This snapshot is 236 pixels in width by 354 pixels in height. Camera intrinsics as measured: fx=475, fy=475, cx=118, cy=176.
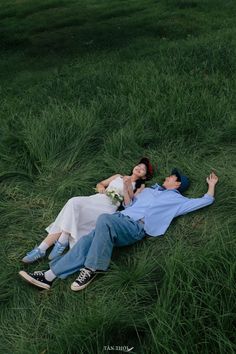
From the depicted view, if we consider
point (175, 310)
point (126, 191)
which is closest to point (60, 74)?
point (126, 191)

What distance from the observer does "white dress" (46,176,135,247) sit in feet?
13.6

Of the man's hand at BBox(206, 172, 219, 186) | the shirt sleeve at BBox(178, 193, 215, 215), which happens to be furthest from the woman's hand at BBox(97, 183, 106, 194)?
the man's hand at BBox(206, 172, 219, 186)

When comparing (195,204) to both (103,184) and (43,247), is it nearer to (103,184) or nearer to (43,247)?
(103,184)

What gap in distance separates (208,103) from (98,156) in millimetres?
1561

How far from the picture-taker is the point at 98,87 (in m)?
6.68

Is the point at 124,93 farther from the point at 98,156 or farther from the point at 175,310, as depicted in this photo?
the point at 175,310

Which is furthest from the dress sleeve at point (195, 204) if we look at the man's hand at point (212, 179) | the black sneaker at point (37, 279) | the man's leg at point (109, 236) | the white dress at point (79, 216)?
the black sneaker at point (37, 279)

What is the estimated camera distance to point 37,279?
3.79m

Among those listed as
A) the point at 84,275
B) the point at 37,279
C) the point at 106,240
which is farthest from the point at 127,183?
the point at 37,279

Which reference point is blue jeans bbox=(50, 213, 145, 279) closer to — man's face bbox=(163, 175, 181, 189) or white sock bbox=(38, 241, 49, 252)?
white sock bbox=(38, 241, 49, 252)

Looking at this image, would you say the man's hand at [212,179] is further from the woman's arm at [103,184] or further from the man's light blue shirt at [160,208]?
the woman's arm at [103,184]

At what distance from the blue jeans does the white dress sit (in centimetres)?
21

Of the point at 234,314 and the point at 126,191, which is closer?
the point at 234,314

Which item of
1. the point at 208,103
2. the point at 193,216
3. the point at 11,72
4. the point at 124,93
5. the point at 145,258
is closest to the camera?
the point at 145,258
